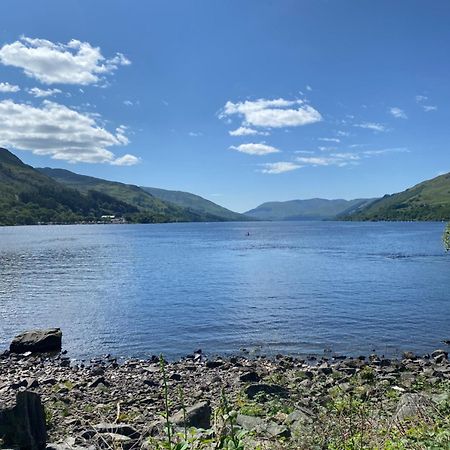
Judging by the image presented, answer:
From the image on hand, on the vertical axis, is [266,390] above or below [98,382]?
above

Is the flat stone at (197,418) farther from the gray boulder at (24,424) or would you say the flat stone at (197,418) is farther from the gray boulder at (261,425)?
the gray boulder at (24,424)

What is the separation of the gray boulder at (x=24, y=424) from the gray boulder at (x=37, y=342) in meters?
23.4

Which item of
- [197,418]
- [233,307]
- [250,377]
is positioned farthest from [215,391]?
[233,307]

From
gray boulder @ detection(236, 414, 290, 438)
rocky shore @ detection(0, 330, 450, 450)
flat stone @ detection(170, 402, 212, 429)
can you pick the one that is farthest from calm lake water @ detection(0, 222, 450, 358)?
flat stone @ detection(170, 402, 212, 429)

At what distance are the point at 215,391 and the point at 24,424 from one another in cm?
1288

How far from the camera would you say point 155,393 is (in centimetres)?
2541

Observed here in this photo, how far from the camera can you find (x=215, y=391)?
26.0 meters

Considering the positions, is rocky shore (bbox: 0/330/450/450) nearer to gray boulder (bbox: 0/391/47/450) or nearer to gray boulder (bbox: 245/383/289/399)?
gray boulder (bbox: 245/383/289/399)

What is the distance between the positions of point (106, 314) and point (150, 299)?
9021 millimetres

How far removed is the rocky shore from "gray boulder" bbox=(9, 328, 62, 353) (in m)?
0.85

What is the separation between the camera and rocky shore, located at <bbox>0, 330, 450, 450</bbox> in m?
15.8

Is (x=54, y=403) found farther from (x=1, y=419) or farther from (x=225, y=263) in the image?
(x=225, y=263)

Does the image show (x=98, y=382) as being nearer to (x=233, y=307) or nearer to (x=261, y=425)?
(x=261, y=425)

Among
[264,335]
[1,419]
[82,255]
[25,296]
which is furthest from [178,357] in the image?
[82,255]
